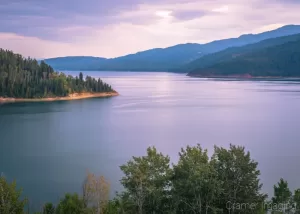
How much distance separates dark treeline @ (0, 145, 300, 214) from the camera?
33.5 feet

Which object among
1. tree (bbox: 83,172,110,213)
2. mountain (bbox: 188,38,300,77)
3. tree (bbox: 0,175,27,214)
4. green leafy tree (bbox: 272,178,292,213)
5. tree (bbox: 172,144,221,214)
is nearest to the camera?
tree (bbox: 0,175,27,214)

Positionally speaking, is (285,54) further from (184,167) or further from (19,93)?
(184,167)

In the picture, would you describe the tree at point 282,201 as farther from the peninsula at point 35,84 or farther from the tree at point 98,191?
the peninsula at point 35,84

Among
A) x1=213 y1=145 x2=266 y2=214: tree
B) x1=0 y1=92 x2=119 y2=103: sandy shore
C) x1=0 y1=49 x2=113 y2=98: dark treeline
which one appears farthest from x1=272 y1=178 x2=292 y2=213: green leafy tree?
x1=0 y1=49 x2=113 y2=98: dark treeline

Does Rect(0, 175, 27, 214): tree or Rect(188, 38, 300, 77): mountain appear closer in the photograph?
Rect(0, 175, 27, 214): tree

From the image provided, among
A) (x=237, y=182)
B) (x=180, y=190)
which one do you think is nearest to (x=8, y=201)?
(x=180, y=190)

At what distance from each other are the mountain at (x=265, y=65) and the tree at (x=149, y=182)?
133957 millimetres

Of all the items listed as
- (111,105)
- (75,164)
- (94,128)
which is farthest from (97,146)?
(111,105)

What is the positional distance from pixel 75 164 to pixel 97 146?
17.3ft

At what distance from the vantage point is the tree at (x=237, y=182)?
35.1ft

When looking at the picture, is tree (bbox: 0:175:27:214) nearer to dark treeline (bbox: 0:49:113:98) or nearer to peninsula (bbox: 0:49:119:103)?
peninsula (bbox: 0:49:119:103)

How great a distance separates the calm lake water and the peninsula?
5.78 metres

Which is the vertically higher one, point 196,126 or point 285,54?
point 285,54

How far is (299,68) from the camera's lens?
137m
